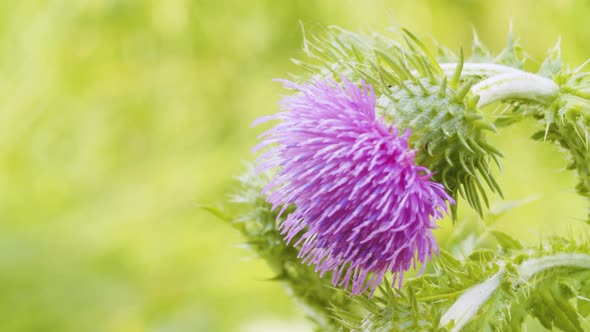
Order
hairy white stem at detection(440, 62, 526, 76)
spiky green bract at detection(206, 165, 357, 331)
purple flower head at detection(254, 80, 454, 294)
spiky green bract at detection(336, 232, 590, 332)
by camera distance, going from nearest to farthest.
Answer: purple flower head at detection(254, 80, 454, 294)
spiky green bract at detection(336, 232, 590, 332)
hairy white stem at detection(440, 62, 526, 76)
spiky green bract at detection(206, 165, 357, 331)

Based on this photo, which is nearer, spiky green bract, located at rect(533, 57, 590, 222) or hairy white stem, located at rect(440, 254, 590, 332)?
hairy white stem, located at rect(440, 254, 590, 332)

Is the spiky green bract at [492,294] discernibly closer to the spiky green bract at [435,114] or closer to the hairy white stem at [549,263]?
the hairy white stem at [549,263]

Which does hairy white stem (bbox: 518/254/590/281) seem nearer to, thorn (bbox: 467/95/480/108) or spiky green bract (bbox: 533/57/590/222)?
spiky green bract (bbox: 533/57/590/222)

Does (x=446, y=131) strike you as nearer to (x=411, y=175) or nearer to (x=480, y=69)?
(x=411, y=175)

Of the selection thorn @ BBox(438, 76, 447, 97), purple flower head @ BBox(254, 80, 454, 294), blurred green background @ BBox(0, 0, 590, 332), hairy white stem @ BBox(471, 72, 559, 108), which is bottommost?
blurred green background @ BBox(0, 0, 590, 332)

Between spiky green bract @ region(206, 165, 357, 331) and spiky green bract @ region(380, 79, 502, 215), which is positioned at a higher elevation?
spiky green bract @ region(380, 79, 502, 215)

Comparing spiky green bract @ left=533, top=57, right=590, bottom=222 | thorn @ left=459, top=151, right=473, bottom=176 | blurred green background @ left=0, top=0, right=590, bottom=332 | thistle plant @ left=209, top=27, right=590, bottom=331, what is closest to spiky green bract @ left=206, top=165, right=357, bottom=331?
thistle plant @ left=209, top=27, right=590, bottom=331
